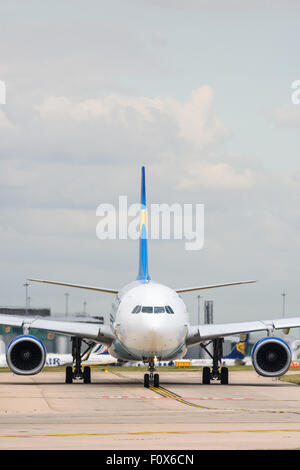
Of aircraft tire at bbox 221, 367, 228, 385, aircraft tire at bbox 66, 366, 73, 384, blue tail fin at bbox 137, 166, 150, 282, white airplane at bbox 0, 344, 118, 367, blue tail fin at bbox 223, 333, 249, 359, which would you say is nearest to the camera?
aircraft tire at bbox 221, 367, 228, 385

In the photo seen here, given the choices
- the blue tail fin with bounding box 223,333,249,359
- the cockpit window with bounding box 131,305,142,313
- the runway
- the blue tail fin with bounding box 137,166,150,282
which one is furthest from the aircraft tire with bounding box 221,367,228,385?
the blue tail fin with bounding box 223,333,249,359

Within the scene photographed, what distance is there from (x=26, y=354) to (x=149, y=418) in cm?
1659

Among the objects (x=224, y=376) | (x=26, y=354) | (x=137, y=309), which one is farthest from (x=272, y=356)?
(x=26, y=354)

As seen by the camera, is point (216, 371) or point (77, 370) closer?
point (216, 371)

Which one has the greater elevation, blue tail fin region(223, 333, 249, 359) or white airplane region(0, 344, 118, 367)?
blue tail fin region(223, 333, 249, 359)

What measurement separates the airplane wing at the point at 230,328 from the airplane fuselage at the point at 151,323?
5.94 ft

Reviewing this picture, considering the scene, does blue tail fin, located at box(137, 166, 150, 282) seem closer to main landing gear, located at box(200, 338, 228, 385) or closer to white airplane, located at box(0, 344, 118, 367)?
main landing gear, located at box(200, 338, 228, 385)

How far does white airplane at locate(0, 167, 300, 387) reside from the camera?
35906 mm

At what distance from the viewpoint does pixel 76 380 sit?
147ft

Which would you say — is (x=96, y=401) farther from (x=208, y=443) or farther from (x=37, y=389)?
(x=208, y=443)

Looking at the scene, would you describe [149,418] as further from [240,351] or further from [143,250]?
[240,351]

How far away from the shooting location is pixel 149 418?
2305 centimetres
